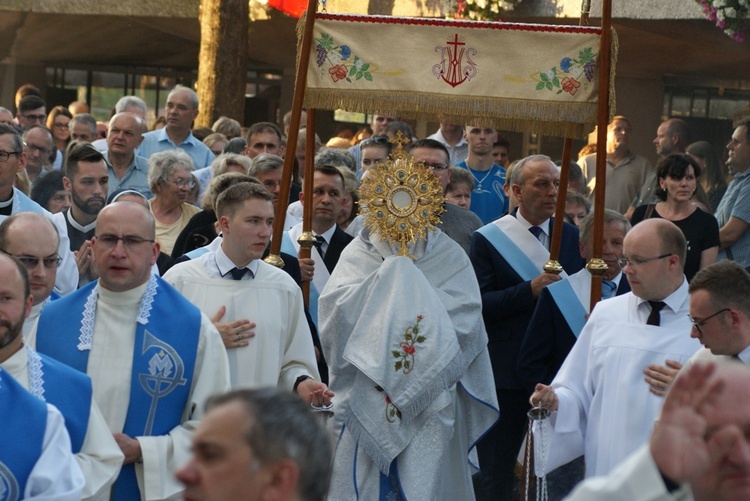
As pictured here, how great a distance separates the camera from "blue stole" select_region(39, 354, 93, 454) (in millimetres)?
4727

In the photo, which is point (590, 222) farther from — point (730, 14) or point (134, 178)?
point (730, 14)

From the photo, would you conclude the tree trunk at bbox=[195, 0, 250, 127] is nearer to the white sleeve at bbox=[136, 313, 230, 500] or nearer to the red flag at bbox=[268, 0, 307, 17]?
the red flag at bbox=[268, 0, 307, 17]

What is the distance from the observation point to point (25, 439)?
14.4ft

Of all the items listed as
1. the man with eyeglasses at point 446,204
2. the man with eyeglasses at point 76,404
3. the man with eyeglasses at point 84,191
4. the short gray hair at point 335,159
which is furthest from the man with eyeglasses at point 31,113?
the man with eyeglasses at point 76,404

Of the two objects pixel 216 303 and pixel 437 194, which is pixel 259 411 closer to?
pixel 216 303

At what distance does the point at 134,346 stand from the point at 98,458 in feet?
2.31

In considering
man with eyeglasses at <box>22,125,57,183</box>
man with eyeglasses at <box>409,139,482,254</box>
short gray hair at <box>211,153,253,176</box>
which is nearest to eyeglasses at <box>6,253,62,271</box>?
man with eyeglasses at <box>409,139,482,254</box>

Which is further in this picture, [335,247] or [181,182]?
[181,182]

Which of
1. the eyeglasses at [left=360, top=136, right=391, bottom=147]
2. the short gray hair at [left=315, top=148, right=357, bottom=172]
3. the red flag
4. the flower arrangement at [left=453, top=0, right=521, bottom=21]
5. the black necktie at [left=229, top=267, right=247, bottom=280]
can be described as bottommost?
the black necktie at [left=229, top=267, right=247, bottom=280]

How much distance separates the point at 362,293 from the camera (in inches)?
275

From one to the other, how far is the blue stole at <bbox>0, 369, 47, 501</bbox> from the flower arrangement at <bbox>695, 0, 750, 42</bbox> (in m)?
9.31

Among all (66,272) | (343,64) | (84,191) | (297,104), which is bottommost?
(66,272)

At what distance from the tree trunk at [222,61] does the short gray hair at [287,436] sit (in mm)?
11934

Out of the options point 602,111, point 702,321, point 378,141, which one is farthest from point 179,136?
point 702,321
